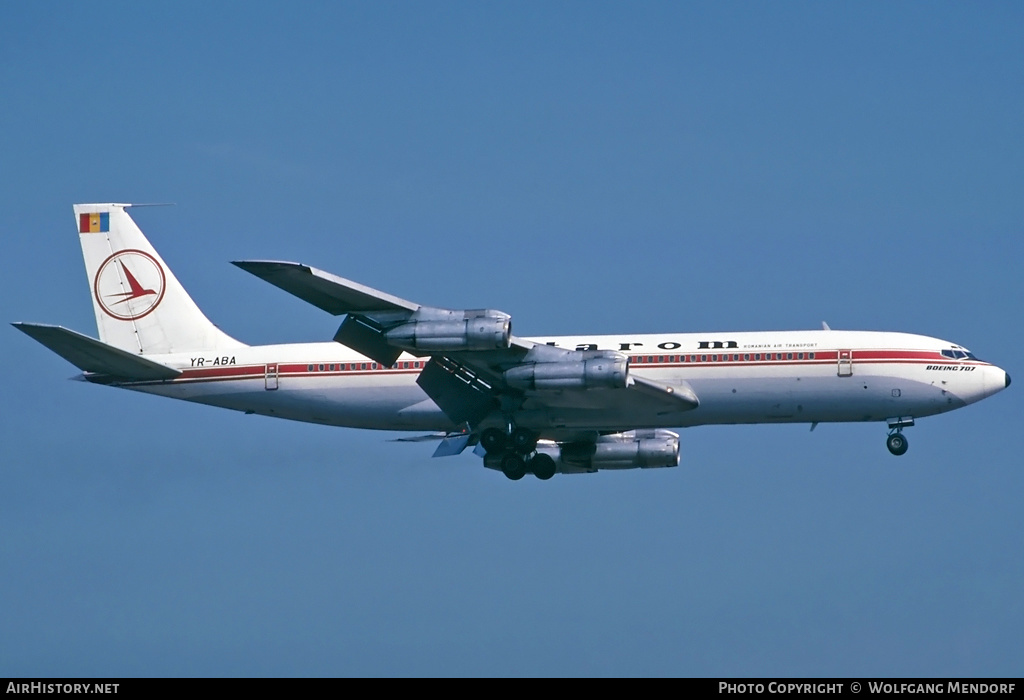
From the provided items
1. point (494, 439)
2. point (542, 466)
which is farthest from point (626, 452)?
point (494, 439)

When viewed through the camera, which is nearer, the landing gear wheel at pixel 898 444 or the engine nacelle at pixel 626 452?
the landing gear wheel at pixel 898 444

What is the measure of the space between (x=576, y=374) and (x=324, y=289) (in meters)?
9.26

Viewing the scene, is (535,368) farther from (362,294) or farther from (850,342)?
(850,342)

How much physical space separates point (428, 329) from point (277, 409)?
11.1m

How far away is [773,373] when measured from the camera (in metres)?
55.3

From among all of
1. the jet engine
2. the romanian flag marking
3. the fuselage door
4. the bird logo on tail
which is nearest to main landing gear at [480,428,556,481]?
the jet engine

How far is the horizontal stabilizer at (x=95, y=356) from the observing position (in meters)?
53.1

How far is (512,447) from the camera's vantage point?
5647cm

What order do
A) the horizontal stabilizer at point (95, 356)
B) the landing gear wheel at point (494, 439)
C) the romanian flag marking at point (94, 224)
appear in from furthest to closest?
the romanian flag marking at point (94, 224) < the landing gear wheel at point (494, 439) < the horizontal stabilizer at point (95, 356)

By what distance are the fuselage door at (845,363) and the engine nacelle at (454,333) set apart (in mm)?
13286

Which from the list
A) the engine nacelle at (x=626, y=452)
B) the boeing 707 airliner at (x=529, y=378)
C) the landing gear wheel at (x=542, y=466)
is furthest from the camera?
the engine nacelle at (x=626, y=452)

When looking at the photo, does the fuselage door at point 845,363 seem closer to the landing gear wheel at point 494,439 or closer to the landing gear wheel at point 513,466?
the landing gear wheel at point 513,466

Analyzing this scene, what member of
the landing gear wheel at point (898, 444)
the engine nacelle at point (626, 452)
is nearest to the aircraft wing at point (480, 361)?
the engine nacelle at point (626, 452)
